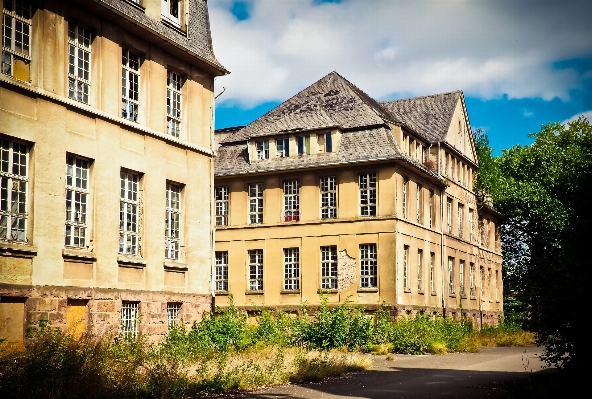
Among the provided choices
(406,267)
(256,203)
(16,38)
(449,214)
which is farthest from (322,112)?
(16,38)

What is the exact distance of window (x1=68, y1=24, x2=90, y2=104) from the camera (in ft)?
64.4

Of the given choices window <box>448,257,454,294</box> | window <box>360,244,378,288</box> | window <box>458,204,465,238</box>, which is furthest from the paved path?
window <box>458,204,465,238</box>

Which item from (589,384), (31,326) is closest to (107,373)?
(31,326)

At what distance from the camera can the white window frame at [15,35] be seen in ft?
58.0

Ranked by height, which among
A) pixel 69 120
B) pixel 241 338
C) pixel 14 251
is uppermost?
pixel 69 120

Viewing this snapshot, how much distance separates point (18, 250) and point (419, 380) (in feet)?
32.8

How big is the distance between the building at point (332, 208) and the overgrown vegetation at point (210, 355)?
3813 millimetres

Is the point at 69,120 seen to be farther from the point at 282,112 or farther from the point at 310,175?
the point at 282,112

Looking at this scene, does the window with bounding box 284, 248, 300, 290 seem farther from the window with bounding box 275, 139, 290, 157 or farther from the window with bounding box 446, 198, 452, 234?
the window with bounding box 446, 198, 452, 234

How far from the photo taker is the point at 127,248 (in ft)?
70.0

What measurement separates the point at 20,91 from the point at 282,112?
23725 mm

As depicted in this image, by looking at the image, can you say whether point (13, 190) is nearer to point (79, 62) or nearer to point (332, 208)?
point (79, 62)

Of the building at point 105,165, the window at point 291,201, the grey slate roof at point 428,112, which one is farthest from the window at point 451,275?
the building at point 105,165

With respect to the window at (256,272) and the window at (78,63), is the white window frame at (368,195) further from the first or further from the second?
the window at (78,63)
